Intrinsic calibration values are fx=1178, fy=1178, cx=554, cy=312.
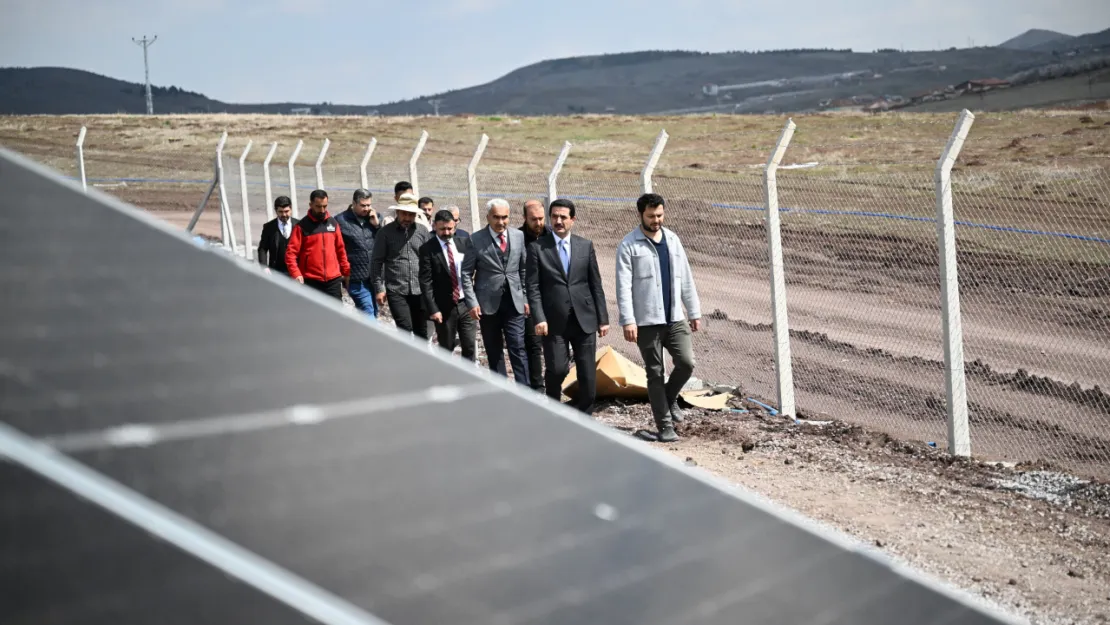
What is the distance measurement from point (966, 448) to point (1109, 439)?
1.45 metres

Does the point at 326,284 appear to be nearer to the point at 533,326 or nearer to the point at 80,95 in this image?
the point at 533,326

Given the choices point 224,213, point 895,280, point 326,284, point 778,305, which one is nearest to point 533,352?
point 778,305

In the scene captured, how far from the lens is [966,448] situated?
8.26 meters

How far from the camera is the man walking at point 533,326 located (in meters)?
8.38

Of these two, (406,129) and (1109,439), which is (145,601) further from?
(406,129)

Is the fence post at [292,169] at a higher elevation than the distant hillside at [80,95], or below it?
below

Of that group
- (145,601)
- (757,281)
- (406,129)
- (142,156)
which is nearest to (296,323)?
(145,601)

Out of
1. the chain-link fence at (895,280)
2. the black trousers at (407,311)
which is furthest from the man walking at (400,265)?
the chain-link fence at (895,280)

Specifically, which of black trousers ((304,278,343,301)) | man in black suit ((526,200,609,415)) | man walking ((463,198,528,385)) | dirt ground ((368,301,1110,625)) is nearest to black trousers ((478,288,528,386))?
man walking ((463,198,528,385))

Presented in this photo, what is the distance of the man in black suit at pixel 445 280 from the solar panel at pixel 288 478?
292 inches

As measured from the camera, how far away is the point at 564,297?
8.37m

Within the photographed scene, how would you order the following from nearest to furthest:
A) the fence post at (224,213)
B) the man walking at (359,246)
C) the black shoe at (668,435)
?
1. the black shoe at (668,435)
2. the man walking at (359,246)
3. the fence post at (224,213)

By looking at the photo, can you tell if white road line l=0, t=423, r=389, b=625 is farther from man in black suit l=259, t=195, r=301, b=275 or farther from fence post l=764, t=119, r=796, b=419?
man in black suit l=259, t=195, r=301, b=275

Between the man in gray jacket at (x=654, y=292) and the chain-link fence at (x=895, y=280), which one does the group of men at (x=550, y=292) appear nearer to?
the man in gray jacket at (x=654, y=292)
